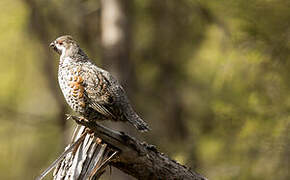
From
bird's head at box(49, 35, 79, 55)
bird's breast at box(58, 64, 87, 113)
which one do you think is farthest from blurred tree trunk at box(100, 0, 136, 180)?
bird's breast at box(58, 64, 87, 113)

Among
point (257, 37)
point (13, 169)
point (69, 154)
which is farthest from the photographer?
point (13, 169)

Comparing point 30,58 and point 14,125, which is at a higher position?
Result: point 30,58

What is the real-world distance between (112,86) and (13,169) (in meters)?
10.3

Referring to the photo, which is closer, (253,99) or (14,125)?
(253,99)

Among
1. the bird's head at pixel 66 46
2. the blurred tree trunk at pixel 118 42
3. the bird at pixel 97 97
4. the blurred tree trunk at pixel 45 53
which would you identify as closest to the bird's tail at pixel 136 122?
the bird at pixel 97 97

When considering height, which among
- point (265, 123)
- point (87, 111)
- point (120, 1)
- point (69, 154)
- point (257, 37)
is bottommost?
point (69, 154)

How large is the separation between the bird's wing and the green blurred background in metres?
3.34

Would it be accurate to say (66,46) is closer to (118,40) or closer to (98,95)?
Result: (98,95)

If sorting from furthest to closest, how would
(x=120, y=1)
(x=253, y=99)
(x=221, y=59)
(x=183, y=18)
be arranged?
(x=183, y=18), (x=221, y=59), (x=120, y=1), (x=253, y=99)

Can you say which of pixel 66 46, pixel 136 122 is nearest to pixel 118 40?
pixel 66 46

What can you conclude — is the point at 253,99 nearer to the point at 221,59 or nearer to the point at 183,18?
the point at 221,59

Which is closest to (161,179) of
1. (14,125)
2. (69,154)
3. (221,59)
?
(69,154)

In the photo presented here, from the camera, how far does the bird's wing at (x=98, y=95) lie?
5.37 metres

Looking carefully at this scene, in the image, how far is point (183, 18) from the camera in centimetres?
1299
